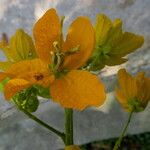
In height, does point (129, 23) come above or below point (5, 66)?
below

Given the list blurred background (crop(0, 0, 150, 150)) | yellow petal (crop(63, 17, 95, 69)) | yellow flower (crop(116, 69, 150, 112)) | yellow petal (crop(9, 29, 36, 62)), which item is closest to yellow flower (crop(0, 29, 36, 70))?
yellow petal (crop(9, 29, 36, 62))

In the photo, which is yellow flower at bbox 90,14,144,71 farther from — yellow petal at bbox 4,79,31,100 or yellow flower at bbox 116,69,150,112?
yellow petal at bbox 4,79,31,100

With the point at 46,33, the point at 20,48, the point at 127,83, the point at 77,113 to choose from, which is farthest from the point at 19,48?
the point at 77,113

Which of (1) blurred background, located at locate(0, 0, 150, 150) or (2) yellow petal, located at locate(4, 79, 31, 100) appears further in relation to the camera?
(1) blurred background, located at locate(0, 0, 150, 150)

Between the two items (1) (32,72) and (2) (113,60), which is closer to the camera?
(1) (32,72)

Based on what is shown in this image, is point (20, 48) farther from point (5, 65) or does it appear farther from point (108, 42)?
point (108, 42)

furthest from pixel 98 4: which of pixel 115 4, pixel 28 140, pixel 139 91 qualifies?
pixel 139 91

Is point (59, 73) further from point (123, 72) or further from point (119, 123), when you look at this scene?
point (119, 123)
